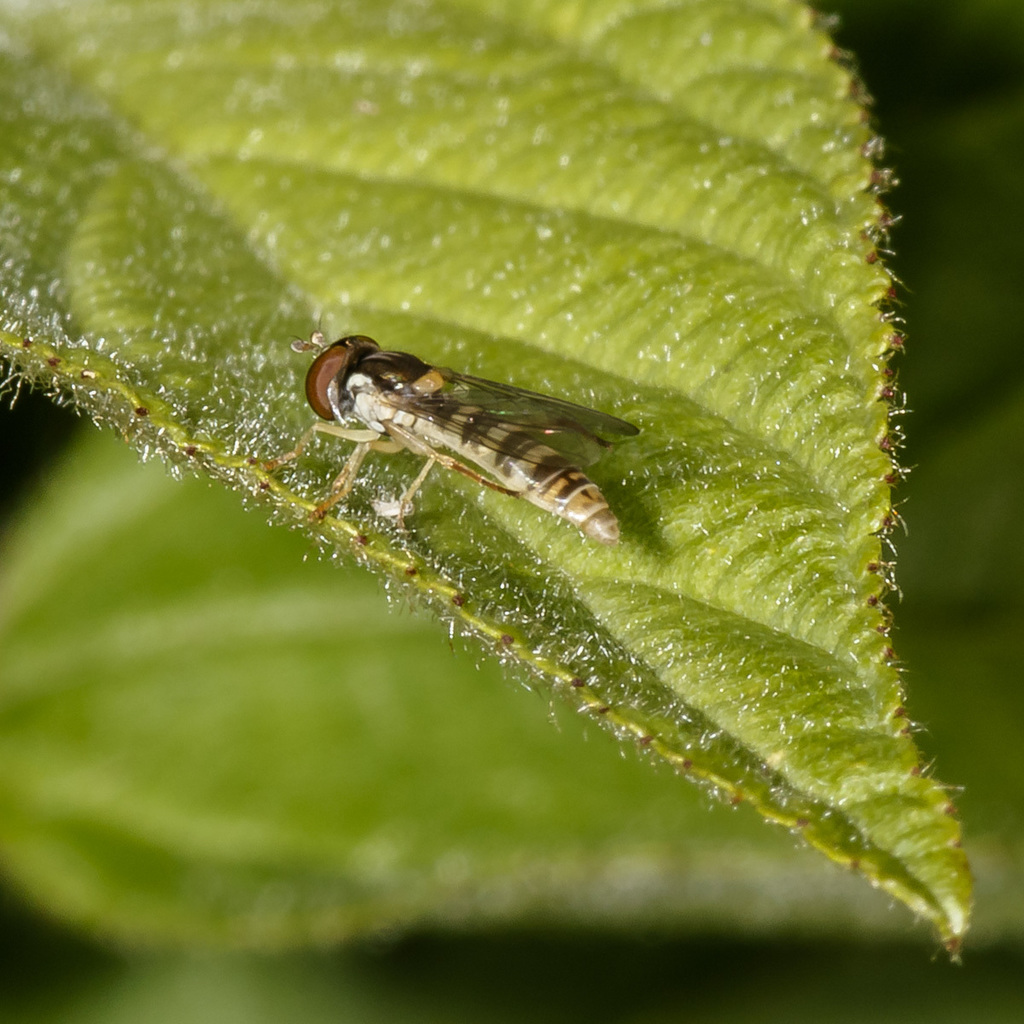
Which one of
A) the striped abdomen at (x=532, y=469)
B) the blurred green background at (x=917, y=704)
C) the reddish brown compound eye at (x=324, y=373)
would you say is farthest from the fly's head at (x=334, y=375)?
the blurred green background at (x=917, y=704)

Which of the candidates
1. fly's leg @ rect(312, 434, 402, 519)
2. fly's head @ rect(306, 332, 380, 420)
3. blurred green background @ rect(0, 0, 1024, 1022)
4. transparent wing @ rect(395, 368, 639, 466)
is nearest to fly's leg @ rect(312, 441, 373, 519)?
fly's leg @ rect(312, 434, 402, 519)

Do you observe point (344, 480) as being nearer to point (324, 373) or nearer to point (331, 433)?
point (331, 433)

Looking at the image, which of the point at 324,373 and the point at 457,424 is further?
the point at 457,424

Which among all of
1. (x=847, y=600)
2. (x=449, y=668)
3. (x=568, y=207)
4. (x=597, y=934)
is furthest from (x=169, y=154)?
(x=597, y=934)

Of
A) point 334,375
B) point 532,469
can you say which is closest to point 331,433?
point 334,375

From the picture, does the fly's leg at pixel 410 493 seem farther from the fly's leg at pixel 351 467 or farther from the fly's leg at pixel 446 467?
the fly's leg at pixel 351 467

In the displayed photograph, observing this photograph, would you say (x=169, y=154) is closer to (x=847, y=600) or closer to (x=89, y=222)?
(x=89, y=222)
